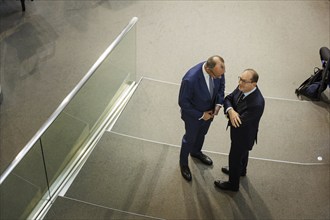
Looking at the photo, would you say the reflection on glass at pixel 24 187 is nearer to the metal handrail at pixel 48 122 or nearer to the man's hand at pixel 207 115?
the metal handrail at pixel 48 122

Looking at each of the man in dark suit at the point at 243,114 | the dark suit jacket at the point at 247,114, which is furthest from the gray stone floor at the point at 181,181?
the dark suit jacket at the point at 247,114

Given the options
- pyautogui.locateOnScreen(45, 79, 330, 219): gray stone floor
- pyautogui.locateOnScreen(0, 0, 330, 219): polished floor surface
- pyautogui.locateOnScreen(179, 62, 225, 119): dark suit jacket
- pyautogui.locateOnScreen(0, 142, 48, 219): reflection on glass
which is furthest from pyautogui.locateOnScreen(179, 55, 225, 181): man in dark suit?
pyautogui.locateOnScreen(0, 142, 48, 219): reflection on glass

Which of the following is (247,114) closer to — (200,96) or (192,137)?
(200,96)

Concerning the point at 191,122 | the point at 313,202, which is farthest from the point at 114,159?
the point at 313,202

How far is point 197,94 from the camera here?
14.9ft

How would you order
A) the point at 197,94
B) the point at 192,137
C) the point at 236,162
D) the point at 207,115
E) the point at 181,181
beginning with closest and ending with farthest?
the point at 197,94, the point at 207,115, the point at 236,162, the point at 192,137, the point at 181,181

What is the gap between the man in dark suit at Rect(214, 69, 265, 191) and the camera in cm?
429

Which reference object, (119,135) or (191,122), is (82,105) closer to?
(119,135)

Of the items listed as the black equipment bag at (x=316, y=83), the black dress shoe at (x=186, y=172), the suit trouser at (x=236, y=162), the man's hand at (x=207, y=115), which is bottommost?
the black dress shoe at (x=186, y=172)

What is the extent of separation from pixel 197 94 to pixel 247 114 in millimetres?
519

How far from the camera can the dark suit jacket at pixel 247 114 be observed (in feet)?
14.3

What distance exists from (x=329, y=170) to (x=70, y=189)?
9.87 feet

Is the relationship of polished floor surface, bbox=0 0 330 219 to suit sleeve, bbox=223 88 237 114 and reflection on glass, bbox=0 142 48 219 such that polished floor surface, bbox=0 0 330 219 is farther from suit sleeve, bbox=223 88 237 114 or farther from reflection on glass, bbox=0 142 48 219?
suit sleeve, bbox=223 88 237 114

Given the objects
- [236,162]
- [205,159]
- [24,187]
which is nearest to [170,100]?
[205,159]
